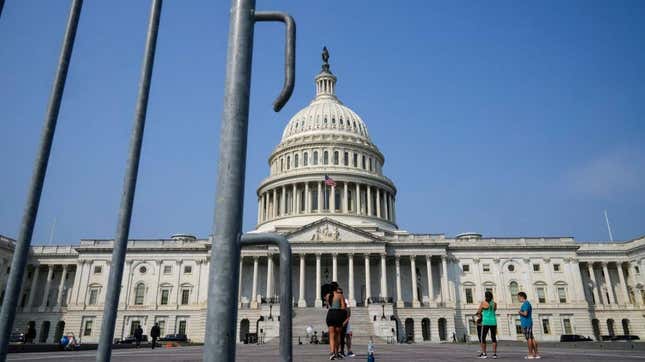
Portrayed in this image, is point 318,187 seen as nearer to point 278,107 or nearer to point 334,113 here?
point 334,113

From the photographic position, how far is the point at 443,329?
6544cm

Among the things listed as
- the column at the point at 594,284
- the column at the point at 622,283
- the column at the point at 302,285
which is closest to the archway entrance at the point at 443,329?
the column at the point at 302,285

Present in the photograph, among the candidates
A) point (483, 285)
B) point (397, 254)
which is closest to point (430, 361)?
point (397, 254)

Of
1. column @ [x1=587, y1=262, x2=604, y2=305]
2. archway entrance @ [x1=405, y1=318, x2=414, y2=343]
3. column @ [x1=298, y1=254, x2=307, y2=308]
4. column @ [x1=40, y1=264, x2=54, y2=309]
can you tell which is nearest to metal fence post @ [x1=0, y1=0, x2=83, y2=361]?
column @ [x1=298, y1=254, x2=307, y2=308]

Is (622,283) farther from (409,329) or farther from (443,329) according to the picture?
(409,329)

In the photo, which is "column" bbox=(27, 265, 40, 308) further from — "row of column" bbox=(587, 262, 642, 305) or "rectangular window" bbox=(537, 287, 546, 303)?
"row of column" bbox=(587, 262, 642, 305)

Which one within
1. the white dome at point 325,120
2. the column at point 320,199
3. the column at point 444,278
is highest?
the white dome at point 325,120

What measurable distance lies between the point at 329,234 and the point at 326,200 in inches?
573

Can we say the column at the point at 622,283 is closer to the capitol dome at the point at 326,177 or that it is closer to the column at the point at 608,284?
the column at the point at 608,284

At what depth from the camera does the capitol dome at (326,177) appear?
3130 inches

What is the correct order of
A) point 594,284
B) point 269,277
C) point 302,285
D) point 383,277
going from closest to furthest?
point 269,277 → point 302,285 → point 383,277 → point 594,284

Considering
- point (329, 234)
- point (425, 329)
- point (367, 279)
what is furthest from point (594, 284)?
point (329, 234)

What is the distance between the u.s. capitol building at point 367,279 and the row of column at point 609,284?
185 mm

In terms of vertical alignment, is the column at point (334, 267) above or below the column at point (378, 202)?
below
